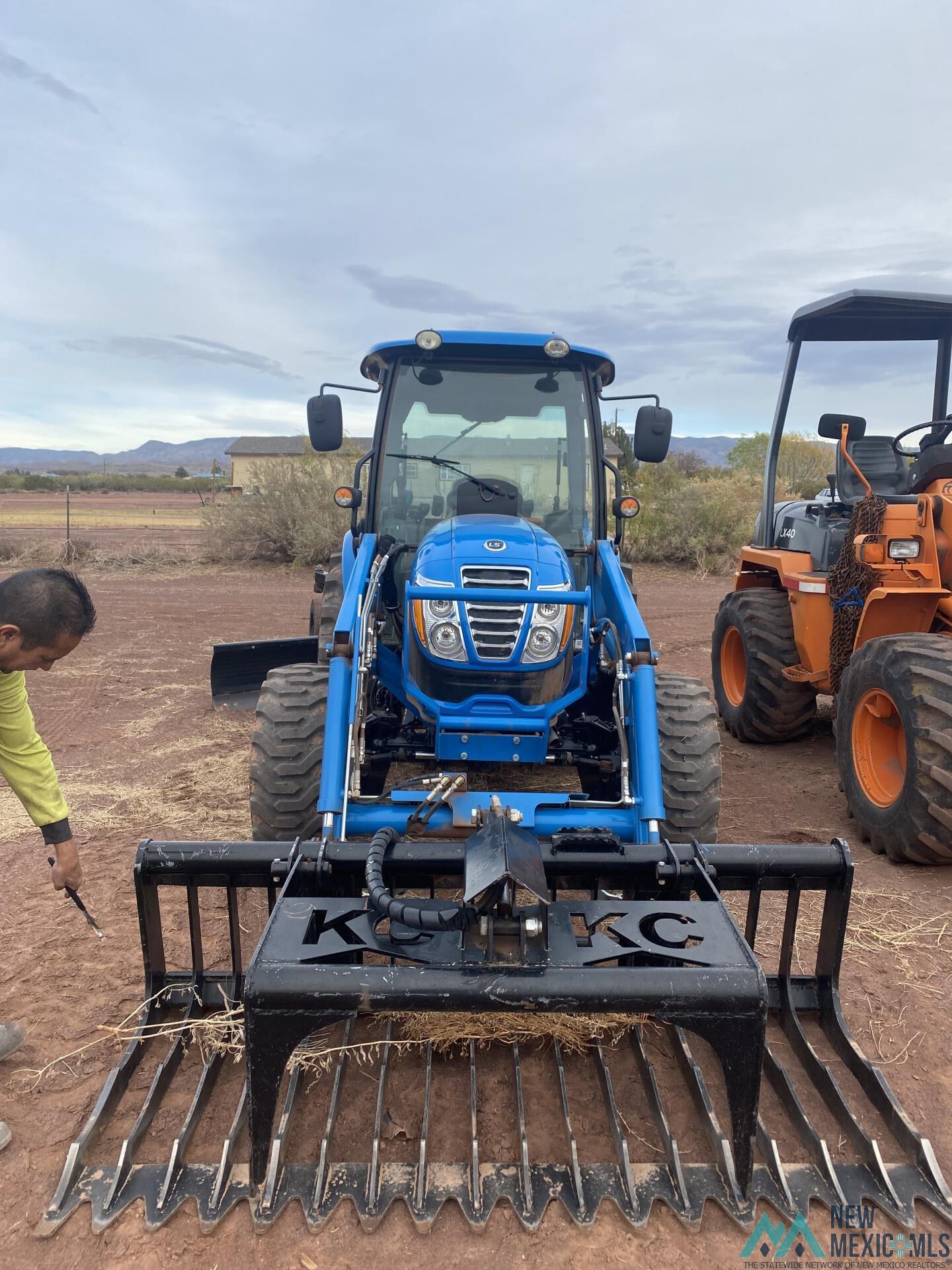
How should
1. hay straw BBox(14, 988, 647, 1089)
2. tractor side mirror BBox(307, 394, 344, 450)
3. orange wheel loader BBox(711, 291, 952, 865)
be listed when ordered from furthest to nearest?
tractor side mirror BBox(307, 394, 344, 450)
orange wheel loader BBox(711, 291, 952, 865)
hay straw BBox(14, 988, 647, 1089)

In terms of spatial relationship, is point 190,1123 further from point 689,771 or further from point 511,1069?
point 689,771

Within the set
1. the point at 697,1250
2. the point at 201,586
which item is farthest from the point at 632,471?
the point at 697,1250

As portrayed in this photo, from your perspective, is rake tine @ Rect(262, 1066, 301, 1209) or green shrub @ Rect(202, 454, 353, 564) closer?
rake tine @ Rect(262, 1066, 301, 1209)

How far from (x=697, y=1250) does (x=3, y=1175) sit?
6.18 feet

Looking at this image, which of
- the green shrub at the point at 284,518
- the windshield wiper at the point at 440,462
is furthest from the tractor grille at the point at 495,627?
the green shrub at the point at 284,518

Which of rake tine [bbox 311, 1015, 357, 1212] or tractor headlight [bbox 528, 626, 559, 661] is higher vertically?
tractor headlight [bbox 528, 626, 559, 661]

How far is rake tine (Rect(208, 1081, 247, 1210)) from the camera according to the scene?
229 cm

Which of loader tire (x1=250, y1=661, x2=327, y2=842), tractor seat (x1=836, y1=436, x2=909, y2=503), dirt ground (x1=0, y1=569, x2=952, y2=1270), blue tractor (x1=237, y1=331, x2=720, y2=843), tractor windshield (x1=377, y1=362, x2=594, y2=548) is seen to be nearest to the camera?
dirt ground (x1=0, y1=569, x2=952, y2=1270)

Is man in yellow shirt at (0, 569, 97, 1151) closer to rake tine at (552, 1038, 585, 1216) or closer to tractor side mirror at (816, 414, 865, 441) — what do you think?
rake tine at (552, 1038, 585, 1216)

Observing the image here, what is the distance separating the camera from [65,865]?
2953 millimetres

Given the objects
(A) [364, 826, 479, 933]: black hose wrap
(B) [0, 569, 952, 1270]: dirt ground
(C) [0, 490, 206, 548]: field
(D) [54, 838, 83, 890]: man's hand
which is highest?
(A) [364, 826, 479, 933]: black hose wrap

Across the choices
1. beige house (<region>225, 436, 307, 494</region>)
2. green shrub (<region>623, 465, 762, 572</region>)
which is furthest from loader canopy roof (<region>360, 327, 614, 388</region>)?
beige house (<region>225, 436, 307, 494</region>)

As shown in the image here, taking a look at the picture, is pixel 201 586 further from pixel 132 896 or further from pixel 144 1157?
pixel 144 1157

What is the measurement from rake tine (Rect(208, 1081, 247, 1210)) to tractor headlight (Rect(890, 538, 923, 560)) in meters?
4.39
